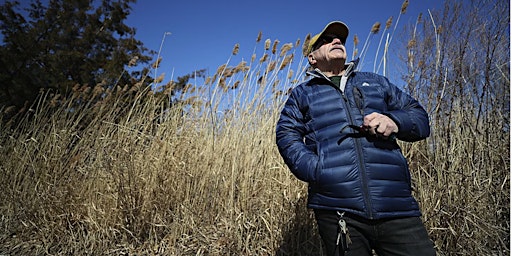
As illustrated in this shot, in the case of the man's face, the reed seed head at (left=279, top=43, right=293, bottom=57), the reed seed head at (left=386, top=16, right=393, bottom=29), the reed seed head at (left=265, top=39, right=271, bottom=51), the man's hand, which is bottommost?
the man's hand

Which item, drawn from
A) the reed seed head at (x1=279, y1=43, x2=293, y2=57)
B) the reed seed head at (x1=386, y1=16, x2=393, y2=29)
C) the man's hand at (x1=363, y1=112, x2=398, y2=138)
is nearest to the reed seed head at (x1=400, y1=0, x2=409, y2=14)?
the reed seed head at (x1=386, y1=16, x2=393, y2=29)

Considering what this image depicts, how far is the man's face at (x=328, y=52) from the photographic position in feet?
4.58

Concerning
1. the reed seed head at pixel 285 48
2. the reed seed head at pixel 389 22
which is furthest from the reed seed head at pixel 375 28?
the reed seed head at pixel 285 48

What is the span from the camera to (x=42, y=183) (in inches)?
94.1

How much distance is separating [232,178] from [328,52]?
43.2 inches

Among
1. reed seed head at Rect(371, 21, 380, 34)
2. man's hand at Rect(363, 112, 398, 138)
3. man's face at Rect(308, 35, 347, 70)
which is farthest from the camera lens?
reed seed head at Rect(371, 21, 380, 34)

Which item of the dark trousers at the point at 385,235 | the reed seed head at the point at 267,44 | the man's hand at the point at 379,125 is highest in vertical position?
the reed seed head at the point at 267,44

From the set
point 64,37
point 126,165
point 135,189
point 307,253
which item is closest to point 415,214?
point 307,253

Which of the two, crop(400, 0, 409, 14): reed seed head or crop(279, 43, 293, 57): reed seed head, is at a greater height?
crop(400, 0, 409, 14): reed seed head

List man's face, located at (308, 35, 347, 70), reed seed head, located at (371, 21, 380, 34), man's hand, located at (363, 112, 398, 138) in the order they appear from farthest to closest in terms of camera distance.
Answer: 1. reed seed head, located at (371, 21, 380, 34)
2. man's face, located at (308, 35, 347, 70)
3. man's hand, located at (363, 112, 398, 138)

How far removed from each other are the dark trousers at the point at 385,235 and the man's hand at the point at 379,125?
31cm

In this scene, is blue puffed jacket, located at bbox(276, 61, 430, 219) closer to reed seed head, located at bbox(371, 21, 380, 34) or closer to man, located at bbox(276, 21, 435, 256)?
man, located at bbox(276, 21, 435, 256)

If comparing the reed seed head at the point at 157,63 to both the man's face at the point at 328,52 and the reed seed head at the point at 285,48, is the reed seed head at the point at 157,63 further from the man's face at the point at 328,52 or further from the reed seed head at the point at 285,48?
the man's face at the point at 328,52

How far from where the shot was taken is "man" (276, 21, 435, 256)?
114 centimetres
